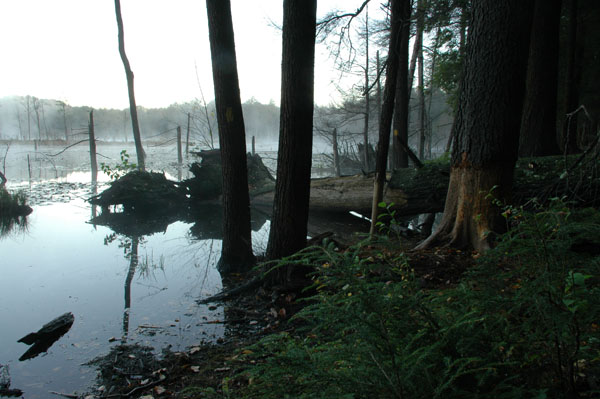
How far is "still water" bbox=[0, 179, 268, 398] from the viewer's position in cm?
429

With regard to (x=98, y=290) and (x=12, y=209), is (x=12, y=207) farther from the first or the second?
(x=98, y=290)

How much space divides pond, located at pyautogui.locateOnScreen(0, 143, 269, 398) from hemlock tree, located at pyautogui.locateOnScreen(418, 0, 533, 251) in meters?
3.64

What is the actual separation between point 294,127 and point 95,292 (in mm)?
3840

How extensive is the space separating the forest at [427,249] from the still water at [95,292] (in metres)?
0.39

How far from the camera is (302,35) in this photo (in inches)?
202

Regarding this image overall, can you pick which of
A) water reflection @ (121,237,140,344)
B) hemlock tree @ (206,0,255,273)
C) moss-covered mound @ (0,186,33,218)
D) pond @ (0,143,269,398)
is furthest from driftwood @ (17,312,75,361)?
moss-covered mound @ (0,186,33,218)

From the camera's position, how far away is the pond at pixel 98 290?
14.1 feet

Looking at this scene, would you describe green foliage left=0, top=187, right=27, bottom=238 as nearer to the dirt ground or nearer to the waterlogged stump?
the waterlogged stump

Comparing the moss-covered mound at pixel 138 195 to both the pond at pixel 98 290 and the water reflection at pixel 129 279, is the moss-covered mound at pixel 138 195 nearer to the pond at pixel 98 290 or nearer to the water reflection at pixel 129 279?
the pond at pixel 98 290

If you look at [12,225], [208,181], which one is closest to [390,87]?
[208,181]

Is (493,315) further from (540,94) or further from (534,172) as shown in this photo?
(540,94)

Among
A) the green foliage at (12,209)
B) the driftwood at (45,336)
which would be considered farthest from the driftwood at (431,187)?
the green foliage at (12,209)

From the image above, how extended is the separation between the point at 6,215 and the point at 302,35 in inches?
452

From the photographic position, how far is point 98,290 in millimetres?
6242
